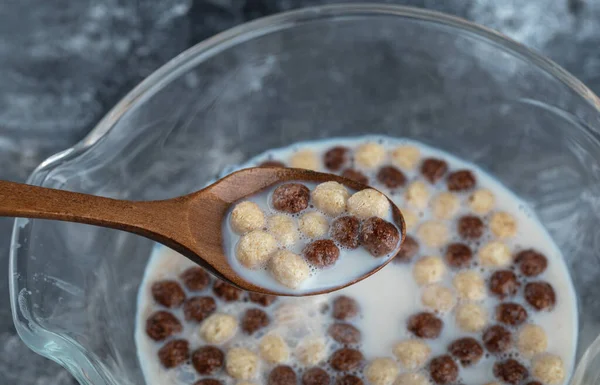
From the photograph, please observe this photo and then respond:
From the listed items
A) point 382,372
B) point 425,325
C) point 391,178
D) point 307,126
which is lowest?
point 382,372

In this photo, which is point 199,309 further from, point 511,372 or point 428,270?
point 511,372

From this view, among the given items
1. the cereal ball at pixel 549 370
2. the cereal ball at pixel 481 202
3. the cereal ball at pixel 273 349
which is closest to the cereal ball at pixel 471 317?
the cereal ball at pixel 549 370

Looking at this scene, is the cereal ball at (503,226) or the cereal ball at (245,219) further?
the cereal ball at (503,226)

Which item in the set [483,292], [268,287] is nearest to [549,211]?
[483,292]

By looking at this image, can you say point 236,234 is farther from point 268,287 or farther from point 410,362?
point 410,362

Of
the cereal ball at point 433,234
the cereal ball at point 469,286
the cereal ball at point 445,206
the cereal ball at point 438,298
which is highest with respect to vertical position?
the cereal ball at point 445,206

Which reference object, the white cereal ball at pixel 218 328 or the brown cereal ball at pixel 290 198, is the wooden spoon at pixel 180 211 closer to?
the brown cereal ball at pixel 290 198

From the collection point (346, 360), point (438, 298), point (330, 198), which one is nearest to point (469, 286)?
point (438, 298)

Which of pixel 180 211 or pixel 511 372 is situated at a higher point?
pixel 180 211
